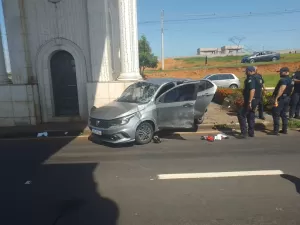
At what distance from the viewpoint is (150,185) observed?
4648 mm

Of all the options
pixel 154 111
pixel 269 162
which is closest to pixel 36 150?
pixel 154 111

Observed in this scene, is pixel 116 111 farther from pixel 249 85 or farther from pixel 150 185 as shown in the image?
pixel 249 85

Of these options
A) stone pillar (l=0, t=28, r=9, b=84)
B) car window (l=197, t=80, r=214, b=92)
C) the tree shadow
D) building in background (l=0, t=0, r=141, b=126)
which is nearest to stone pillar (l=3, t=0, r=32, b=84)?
building in background (l=0, t=0, r=141, b=126)

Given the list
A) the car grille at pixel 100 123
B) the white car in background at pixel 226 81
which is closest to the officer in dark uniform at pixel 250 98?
the car grille at pixel 100 123

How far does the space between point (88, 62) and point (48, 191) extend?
22.2ft

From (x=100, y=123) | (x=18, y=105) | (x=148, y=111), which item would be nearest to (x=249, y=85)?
(x=148, y=111)

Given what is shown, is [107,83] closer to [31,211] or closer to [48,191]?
[48,191]

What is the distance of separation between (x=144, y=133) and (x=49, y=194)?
3.30 m

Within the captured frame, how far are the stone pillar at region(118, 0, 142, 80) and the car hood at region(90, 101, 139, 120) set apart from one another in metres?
2.84

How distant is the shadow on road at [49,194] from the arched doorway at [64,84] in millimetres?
4443

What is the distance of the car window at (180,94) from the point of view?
7.66 meters

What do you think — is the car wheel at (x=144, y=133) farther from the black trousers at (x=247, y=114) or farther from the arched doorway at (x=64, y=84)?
the arched doorway at (x=64, y=84)

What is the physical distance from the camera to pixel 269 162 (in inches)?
221

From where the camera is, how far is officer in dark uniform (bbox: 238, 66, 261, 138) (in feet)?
23.4
